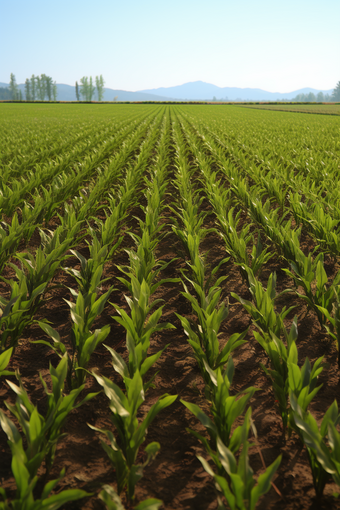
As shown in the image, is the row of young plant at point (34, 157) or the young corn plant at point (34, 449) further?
the row of young plant at point (34, 157)

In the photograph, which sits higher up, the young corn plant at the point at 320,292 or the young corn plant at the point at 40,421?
the young corn plant at the point at 320,292

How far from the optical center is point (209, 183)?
229 inches

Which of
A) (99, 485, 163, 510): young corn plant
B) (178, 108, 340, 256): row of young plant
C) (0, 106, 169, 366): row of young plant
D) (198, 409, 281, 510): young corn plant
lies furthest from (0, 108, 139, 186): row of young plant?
(198, 409, 281, 510): young corn plant

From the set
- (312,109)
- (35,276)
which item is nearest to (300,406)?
(35,276)

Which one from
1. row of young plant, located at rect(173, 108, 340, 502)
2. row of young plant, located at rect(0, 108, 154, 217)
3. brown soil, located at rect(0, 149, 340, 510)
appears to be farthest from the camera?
row of young plant, located at rect(0, 108, 154, 217)

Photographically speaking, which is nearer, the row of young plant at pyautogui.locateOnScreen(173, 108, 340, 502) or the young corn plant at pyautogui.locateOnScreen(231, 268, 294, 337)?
the row of young plant at pyautogui.locateOnScreen(173, 108, 340, 502)

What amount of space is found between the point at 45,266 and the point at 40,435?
156 centimetres

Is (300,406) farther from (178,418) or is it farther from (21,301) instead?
(21,301)

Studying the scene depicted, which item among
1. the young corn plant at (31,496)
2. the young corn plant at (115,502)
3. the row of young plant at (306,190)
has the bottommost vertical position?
the young corn plant at (115,502)

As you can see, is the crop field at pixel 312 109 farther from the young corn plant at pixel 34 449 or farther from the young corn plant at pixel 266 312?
the young corn plant at pixel 34 449

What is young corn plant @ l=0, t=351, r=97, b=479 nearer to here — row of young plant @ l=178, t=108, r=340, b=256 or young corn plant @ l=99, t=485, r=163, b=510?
young corn plant @ l=99, t=485, r=163, b=510

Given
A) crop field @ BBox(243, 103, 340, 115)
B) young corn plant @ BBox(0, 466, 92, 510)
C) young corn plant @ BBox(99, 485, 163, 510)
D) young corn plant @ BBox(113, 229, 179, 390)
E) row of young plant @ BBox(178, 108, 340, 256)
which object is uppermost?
crop field @ BBox(243, 103, 340, 115)

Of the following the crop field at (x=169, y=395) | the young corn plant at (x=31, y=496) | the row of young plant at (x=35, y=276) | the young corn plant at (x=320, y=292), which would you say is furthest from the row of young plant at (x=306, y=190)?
the young corn plant at (x=31, y=496)

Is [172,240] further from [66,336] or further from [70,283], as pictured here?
[66,336]
